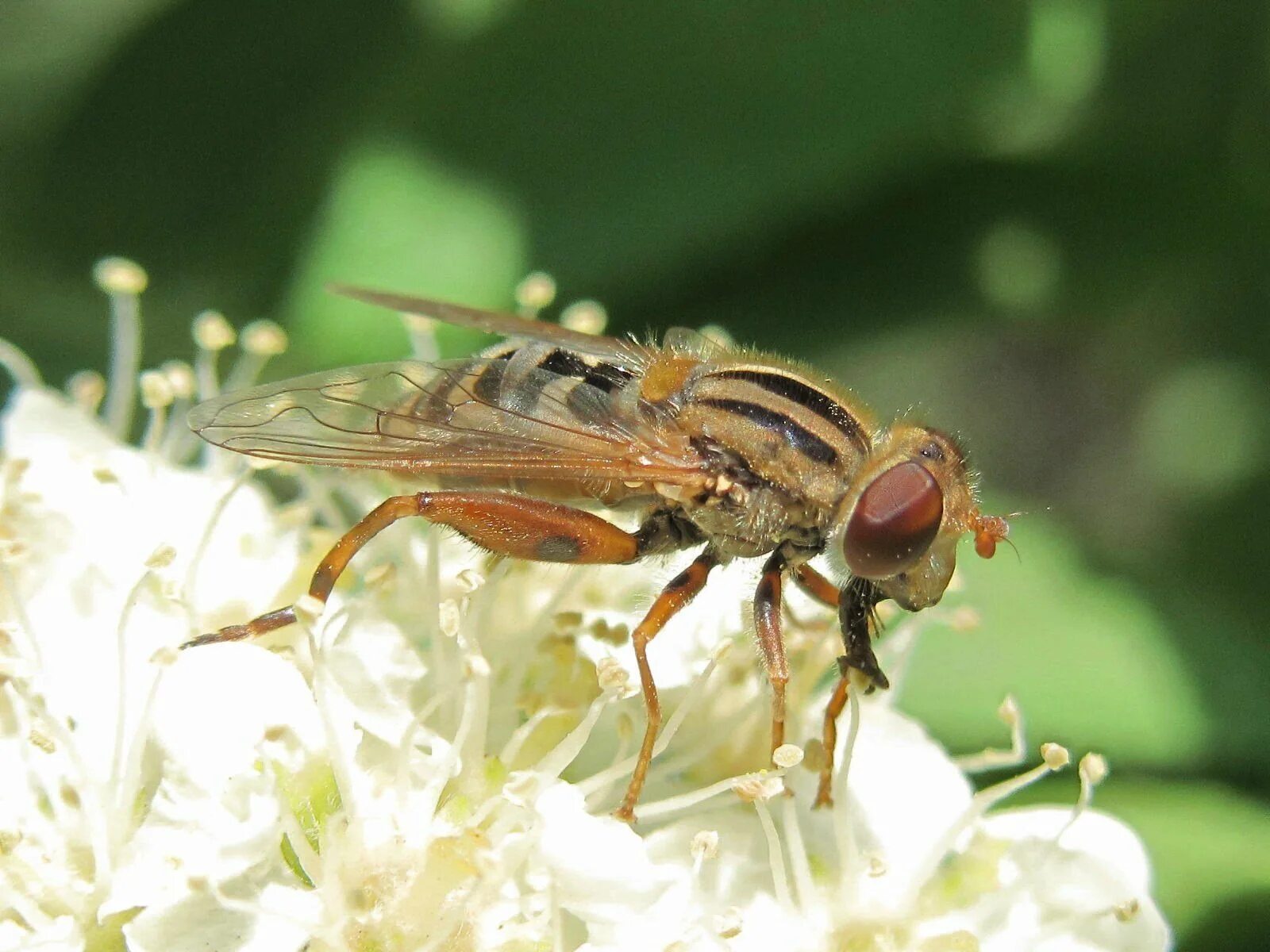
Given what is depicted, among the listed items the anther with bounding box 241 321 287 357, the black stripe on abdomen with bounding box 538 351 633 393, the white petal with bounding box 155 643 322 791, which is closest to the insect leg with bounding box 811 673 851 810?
the black stripe on abdomen with bounding box 538 351 633 393

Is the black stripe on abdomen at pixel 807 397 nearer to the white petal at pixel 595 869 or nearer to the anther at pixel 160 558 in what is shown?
the white petal at pixel 595 869

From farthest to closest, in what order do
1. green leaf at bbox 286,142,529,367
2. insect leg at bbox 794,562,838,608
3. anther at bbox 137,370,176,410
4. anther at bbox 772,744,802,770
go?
green leaf at bbox 286,142,529,367 < anther at bbox 137,370,176,410 < insect leg at bbox 794,562,838,608 < anther at bbox 772,744,802,770

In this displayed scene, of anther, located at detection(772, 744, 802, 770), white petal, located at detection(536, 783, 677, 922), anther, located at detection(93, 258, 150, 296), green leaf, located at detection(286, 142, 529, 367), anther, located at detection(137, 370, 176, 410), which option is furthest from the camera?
green leaf, located at detection(286, 142, 529, 367)

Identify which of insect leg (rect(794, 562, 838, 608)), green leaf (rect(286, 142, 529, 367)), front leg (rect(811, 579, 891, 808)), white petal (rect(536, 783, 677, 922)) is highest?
green leaf (rect(286, 142, 529, 367))

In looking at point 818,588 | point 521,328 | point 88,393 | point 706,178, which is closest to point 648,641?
point 818,588

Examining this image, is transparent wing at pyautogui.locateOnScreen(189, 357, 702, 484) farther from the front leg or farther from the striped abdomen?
the front leg

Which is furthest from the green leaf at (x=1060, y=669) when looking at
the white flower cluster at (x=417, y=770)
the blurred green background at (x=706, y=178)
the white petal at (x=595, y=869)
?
the white petal at (x=595, y=869)

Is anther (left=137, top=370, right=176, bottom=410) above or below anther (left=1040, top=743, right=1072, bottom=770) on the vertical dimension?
above

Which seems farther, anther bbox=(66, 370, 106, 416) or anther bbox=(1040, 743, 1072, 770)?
anther bbox=(66, 370, 106, 416)
